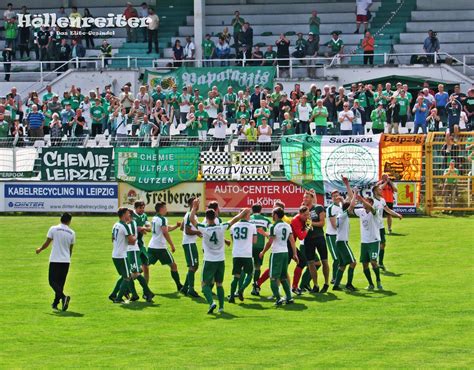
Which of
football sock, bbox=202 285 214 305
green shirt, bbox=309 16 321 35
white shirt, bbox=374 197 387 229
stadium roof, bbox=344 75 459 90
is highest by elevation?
green shirt, bbox=309 16 321 35

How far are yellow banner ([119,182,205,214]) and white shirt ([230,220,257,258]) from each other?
15.5 meters

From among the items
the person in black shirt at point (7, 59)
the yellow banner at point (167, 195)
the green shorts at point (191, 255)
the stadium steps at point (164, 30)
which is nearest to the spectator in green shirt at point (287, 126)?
the yellow banner at point (167, 195)

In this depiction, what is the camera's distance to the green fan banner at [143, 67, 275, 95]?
46.4m

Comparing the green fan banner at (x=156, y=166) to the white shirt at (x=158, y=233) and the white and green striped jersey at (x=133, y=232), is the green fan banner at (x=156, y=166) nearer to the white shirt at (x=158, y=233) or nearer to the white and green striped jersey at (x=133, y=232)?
the white shirt at (x=158, y=233)

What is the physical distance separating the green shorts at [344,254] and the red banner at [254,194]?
13106 millimetres

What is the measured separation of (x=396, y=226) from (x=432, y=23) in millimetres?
18178

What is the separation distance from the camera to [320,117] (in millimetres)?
40500

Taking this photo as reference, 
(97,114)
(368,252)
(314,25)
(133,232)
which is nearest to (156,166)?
(97,114)

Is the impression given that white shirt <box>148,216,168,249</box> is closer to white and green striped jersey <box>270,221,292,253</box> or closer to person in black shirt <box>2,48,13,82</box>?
white and green striped jersey <box>270,221,292,253</box>

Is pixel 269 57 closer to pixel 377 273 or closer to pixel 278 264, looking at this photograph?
pixel 377 273

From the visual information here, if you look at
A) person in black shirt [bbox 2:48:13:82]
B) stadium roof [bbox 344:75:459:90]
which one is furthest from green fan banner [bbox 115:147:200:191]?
person in black shirt [bbox 2:48:13:82]

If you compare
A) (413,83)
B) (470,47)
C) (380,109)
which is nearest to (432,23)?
(470,47)

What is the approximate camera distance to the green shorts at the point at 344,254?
78.7ft

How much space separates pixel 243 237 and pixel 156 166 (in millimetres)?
16615
